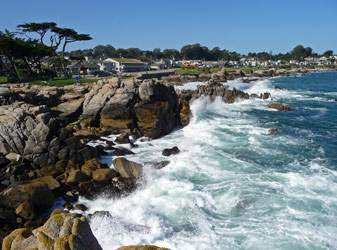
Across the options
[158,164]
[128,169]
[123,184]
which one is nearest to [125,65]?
[158,164]

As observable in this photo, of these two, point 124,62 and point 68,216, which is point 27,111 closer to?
point 68,216

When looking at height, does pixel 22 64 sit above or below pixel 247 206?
above

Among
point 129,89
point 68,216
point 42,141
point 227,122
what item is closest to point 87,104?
point 129,89

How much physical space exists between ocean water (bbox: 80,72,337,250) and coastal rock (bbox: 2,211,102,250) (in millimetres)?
5264

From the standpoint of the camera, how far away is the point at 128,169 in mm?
16891

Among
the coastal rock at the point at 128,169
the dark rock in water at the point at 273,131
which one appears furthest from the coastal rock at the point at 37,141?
the dark rock in water at the point at 273,131

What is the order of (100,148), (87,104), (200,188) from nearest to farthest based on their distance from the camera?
(200,188), (100,148), (87,104)

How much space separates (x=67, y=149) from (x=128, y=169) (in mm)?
4755

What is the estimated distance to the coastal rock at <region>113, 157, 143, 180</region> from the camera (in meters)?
16.7

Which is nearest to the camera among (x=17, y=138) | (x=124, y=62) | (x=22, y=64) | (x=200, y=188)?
(x=200, y=188)

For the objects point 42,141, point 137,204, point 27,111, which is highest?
point 27,111

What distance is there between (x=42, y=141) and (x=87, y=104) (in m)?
10.6

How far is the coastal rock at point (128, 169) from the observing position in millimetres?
16672

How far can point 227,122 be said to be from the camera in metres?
32.2
